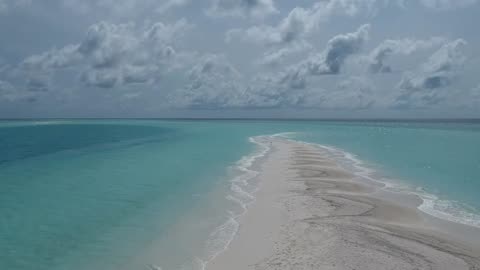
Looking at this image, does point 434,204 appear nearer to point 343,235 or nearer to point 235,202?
point 343,235

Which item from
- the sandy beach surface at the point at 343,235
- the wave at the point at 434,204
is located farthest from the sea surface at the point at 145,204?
the sandy beach surface at the point at 343,235

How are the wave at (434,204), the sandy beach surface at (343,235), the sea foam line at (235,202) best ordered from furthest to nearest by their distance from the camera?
the wave at (434,204) → the sea foam line at (235,202) → the sandy beach surface at (343,235)

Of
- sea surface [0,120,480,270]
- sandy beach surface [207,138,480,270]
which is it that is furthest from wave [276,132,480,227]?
sandy beach surface [207,138,480,270]

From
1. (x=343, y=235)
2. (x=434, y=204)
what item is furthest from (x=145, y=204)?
(x=434, y=204)

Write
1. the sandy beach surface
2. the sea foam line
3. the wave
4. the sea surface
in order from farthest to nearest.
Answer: the wave < the sea foam line < the sea surface < the sandy beach surface

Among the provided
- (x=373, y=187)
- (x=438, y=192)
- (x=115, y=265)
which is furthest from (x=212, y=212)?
(x=438, y=192)

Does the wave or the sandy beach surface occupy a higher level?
the sandy beach surface

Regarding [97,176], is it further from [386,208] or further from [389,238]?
[389,238]

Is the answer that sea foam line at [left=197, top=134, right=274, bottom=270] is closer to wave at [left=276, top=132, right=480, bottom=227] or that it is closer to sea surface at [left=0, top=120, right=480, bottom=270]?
sea surface at [left=0, top=120, right=480, bottom=270]

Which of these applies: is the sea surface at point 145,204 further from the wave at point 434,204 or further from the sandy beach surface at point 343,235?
the sandy beach surface at point 343,235
